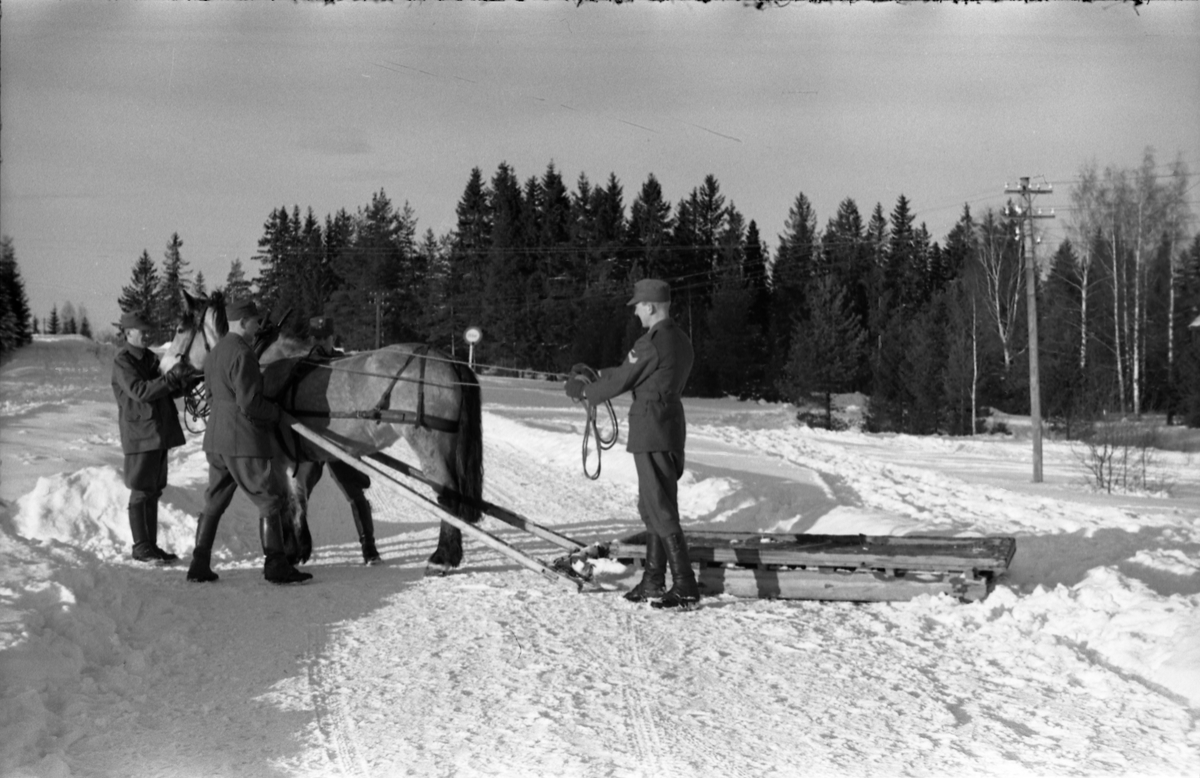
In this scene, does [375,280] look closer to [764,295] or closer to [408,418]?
[764,295]

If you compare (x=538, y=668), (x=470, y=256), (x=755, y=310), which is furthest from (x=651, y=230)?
(x=538, y=668)

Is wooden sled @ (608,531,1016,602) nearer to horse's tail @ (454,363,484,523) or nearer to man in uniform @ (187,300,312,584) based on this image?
horse's tail @ (454,363,484,523)

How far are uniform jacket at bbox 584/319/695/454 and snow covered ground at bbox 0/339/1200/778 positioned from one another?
1.15 metres

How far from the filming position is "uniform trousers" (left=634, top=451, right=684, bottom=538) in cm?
696

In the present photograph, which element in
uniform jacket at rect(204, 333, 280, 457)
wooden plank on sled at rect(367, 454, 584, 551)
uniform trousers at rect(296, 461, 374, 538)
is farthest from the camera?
uniform trousers at rect(296, 461, 374, 538)

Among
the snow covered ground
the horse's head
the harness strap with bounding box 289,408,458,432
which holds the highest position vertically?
the horse's head

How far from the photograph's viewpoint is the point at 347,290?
47312mm

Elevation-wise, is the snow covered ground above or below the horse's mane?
below

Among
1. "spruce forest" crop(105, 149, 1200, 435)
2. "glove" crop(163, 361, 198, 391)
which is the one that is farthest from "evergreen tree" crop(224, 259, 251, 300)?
"glove" crop(163, 361, 198, 391)

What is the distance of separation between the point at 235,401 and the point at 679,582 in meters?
3.58

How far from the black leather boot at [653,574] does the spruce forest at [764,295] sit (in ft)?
93.6

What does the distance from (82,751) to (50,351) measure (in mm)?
43099

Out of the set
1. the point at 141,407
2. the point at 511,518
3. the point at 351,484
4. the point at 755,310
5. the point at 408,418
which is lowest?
the point at 511,518

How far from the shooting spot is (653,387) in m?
6.98
